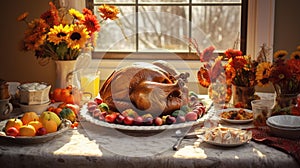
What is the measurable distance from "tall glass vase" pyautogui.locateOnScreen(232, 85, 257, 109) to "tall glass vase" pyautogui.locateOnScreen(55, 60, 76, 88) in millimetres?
690

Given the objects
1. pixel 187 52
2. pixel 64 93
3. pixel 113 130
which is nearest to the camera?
pixel 113 130

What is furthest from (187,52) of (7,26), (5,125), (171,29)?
(5,125)

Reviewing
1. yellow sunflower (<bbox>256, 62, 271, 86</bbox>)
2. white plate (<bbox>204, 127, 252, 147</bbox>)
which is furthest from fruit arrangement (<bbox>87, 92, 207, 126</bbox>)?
yellow sunflower (<bbox>256, 62, 271, 86</bbox>)

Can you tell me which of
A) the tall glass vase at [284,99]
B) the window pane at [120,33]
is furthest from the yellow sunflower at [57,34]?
the tall glass vase at [284,99]

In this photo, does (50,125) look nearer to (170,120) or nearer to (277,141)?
(170,120)

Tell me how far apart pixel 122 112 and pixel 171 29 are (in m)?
0.93

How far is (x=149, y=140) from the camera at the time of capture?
156 cm

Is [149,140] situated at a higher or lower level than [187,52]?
lower

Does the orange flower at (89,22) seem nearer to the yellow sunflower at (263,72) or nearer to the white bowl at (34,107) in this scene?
the white bowl at (34,107)

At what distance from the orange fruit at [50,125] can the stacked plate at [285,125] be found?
27.5 inches

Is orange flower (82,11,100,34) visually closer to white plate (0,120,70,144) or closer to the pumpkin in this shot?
the pumpkin

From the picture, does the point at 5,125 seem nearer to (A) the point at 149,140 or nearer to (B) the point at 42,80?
(A) the point at 149,140

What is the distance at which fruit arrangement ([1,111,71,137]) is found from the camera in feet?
5.04

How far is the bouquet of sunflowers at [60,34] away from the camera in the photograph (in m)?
1.92
